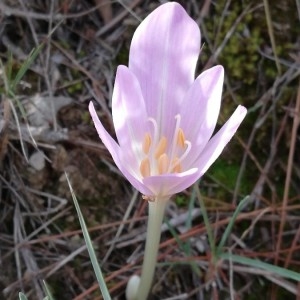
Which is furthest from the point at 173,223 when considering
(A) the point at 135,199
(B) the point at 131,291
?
(B) the point at 131,291

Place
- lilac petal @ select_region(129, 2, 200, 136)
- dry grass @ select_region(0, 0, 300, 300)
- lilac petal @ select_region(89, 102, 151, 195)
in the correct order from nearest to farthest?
lilac petal @ select_region(89, 102, 151, 195), lilac petal @ select_region(129, 2, 200, 136), dry grass @ select_region(0, 0, 300, 300)

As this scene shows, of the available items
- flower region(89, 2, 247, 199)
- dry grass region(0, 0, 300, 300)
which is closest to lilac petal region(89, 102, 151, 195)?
flower region(89, 2, 247, 199)

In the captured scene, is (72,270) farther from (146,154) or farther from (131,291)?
(146,154)

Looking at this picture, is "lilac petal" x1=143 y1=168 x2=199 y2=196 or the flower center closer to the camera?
"lilac petal" x1=143 y1=168 x2=199 y2=196

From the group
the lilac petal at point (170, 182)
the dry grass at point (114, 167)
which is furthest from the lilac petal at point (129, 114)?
the dry grass at point (114, 167)

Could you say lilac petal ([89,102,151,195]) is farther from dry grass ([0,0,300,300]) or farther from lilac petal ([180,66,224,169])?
dry grass ([0,0,300,300])

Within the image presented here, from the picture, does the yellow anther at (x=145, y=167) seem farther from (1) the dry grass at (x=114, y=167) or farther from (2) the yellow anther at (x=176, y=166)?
(1) the dry grass at (x=114, y=167)

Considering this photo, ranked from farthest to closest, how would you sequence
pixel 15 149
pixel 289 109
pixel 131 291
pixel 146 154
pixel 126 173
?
pixel 289 109, pixel 15 149, pixel 131 291, pixel 146 154, pixel 126 173

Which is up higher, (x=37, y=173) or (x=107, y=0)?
(x=107, y=0)
